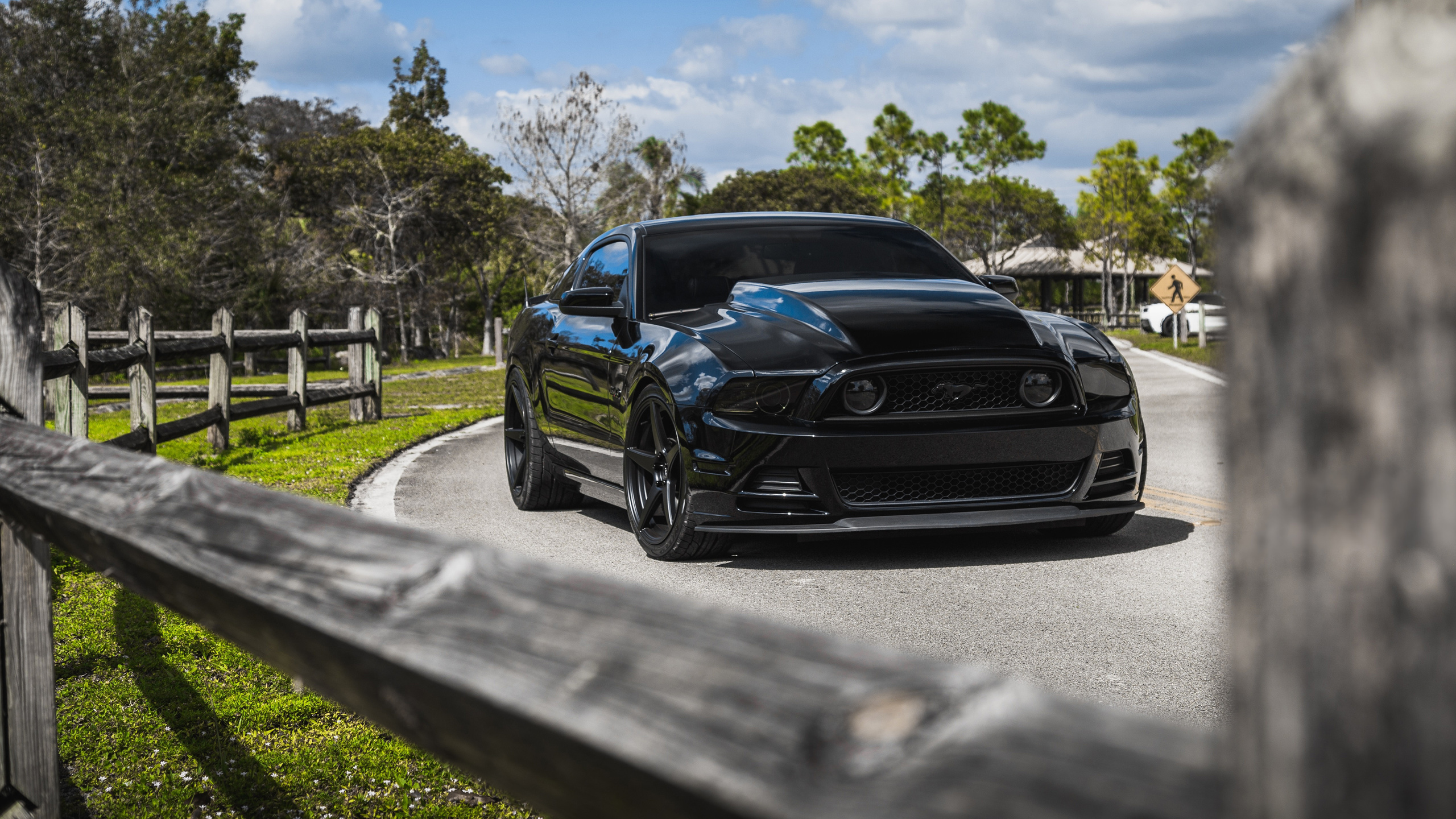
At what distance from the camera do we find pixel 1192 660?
171 inches

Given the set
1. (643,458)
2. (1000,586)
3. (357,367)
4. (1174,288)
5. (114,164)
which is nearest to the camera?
(1000,586)

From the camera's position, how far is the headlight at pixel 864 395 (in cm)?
562

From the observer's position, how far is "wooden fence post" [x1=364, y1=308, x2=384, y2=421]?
1525 centimetres

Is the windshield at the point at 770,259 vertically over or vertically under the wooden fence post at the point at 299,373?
over

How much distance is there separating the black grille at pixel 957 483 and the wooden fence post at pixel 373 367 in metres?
10.6

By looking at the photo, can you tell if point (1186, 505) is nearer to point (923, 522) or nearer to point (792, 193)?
point (923, 522)

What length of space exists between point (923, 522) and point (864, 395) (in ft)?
1.98

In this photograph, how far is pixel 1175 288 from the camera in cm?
3266

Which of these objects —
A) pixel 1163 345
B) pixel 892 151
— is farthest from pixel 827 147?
pixel 1163 345

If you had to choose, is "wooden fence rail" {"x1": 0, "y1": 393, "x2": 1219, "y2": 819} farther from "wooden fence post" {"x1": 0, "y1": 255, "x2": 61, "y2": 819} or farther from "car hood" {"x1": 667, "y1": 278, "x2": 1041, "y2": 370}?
"car hood" {"x1": 667, "y1": 278, "x2": 1041, "y2": 370}

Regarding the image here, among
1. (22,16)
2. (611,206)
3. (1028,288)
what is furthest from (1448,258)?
(1028,288)

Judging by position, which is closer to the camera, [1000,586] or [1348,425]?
[1348,425]

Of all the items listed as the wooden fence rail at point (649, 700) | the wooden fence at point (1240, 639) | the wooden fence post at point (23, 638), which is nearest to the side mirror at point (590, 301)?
the wooden fence post at point (23, 638)

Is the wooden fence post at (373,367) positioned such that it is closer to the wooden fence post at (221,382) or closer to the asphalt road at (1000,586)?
the wooden fence post at (221,382)
